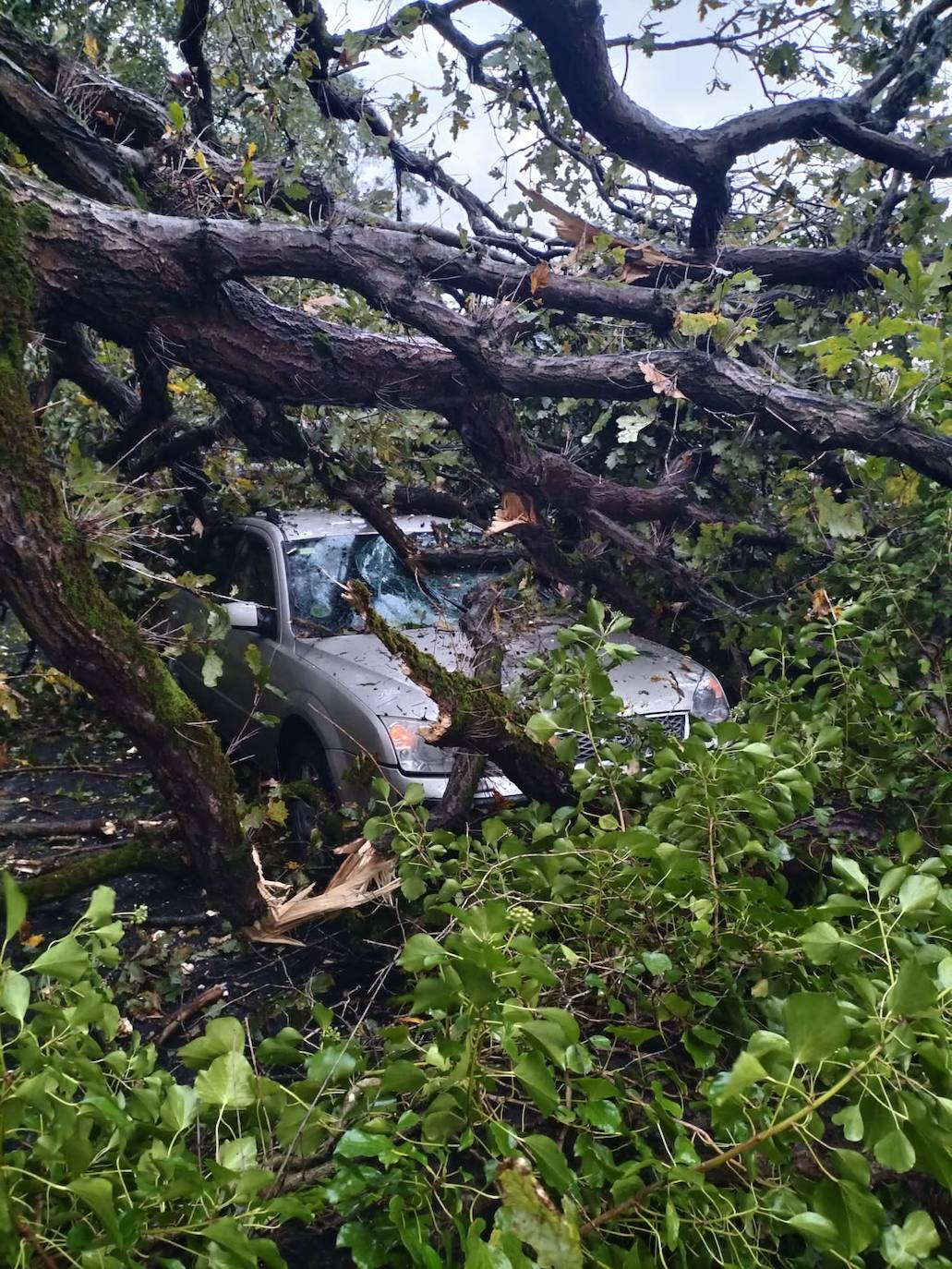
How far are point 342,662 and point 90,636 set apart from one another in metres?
1.99

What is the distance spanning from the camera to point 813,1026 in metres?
0.98

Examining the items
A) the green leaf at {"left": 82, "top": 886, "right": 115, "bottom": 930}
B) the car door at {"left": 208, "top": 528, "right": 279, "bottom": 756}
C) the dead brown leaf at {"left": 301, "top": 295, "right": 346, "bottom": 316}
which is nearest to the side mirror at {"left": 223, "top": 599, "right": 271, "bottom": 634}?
the car door at {"left": 208, "top": 528, "right": 279, "bottom": 756}

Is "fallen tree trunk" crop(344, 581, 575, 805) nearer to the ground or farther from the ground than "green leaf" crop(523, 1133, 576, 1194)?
nearer to the ground

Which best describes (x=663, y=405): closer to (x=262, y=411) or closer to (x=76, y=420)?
(x=262, y=411)

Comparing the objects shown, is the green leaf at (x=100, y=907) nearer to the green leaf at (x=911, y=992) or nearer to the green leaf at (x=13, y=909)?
the green leaf at (x=13, y=909)

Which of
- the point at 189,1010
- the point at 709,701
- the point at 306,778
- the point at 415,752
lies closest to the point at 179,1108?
the point at 189,1010

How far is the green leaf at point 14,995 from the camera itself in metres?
1.00

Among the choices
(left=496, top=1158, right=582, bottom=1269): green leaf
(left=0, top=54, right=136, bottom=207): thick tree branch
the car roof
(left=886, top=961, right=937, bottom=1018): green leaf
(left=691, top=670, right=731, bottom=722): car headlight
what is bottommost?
(left=691, top=670, right=731, bottom=722): car headlight

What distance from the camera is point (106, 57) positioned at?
4.91 meters

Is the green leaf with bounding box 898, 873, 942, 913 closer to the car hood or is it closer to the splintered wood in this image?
the splintered wood

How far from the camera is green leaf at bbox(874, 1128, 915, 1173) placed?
0.94m

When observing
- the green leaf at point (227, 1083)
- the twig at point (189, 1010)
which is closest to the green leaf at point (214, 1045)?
the green leaf at point (227, 1083)

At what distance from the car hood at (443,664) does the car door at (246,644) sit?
42cm

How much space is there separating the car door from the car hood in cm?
42
